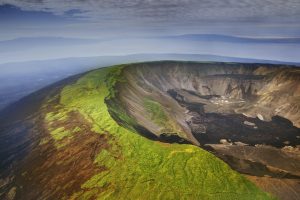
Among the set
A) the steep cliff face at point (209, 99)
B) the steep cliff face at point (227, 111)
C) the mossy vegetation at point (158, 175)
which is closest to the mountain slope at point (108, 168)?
the mossy vegetation at point (158, 175)

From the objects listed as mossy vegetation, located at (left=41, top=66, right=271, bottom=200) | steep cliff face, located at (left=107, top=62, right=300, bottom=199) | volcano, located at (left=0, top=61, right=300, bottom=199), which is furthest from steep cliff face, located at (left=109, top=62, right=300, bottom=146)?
mossy vegetation, located at (left=41, top=66, right=271, bottom=200)

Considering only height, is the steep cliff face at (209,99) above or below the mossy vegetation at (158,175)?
below

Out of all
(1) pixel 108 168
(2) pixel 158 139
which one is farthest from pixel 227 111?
(1) pixel 108 168

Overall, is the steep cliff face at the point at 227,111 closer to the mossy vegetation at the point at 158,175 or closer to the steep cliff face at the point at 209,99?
the steep cliff face at the point at 209,99

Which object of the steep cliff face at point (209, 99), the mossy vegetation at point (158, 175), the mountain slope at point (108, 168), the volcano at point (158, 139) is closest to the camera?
the mossy vegetation at point (158, 175)

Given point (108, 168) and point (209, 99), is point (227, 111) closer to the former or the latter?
point (209, 99)

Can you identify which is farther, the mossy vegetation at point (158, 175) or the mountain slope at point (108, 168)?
the mountain slope at point (108, 168)

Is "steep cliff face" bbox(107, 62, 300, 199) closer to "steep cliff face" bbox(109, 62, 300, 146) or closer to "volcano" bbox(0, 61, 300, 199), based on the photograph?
"steep cliff face" bbox(109, 62, 300, 146)

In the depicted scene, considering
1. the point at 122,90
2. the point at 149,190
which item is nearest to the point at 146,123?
the point at 122,90

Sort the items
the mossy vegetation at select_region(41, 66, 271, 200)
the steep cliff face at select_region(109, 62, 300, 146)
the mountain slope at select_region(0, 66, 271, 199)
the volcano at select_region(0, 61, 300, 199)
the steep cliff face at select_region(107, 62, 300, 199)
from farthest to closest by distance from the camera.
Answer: the steep cliff face at select_region(109, 62, 300, 146)
the steep cliff face at select_region(107, 62, 300, 199)
the volcano at select_region(0, 61, 300, 199)
the mountain slope at select_region(0, 66, 271, 199)
the mossy vegetation at select_region(41, 66, 271, 200)
